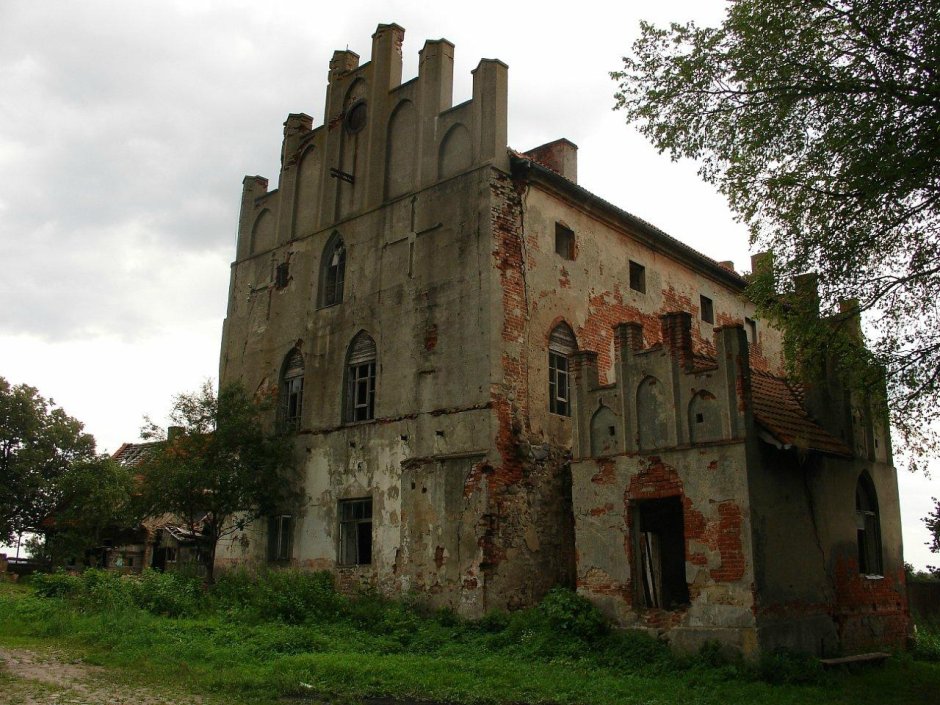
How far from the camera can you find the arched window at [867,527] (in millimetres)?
16312

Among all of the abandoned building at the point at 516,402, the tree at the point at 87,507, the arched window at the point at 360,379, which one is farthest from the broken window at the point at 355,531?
the tree at the point at 87,507

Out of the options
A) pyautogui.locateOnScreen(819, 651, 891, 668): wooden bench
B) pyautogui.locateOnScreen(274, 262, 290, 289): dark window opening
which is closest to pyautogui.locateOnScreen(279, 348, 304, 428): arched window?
pyautogui.locateOnScreen(274, 262, 290, 289): dark window opening

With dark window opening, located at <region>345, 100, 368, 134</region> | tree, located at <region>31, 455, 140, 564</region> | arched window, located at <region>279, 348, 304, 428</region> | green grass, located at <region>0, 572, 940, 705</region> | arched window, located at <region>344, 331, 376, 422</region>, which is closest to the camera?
green grass, located at <region>0, 572, 940, 705</region>

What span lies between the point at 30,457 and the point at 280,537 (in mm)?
17822

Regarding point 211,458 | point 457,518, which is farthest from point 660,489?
point 211,458

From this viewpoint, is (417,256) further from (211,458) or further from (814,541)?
(814,541)

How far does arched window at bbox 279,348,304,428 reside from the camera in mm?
20953

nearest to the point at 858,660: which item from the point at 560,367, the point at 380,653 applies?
the point at 380,653

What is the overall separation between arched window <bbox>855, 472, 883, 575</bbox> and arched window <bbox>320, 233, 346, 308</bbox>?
12049 millimetres

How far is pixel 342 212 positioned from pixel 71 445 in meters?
19.9

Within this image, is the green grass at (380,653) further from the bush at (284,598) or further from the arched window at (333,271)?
the arched window at (333,271)

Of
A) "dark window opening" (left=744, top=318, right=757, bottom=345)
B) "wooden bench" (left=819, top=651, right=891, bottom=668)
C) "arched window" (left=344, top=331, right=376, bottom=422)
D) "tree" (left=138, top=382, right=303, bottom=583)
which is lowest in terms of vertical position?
"wooden bench" (left=819, top=651, right=891, bottom=668)

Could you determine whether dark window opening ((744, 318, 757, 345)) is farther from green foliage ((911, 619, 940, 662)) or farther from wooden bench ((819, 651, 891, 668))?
wooden bench ((819, 651, 891, 668))

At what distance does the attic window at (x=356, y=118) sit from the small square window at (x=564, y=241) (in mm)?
5908
